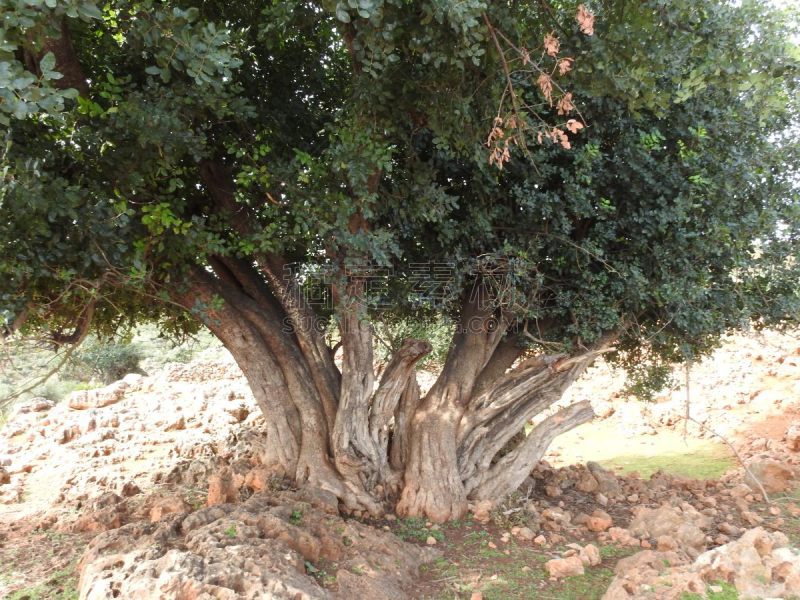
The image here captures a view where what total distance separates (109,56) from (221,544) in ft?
13.6

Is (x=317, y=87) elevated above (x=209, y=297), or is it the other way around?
(x=317, y=87)

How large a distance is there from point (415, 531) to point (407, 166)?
3851mm

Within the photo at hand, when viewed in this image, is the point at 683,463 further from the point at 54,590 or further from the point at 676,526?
the point at 54,590

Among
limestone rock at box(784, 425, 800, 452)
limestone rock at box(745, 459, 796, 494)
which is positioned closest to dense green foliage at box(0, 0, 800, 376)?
limestone rock at box(745, 459, 796, 494)

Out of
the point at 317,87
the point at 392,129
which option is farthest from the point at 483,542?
the point at 317,87

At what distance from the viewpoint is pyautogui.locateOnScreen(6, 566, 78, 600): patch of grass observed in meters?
4.38

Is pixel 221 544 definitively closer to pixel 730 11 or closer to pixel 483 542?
pixel 483 542

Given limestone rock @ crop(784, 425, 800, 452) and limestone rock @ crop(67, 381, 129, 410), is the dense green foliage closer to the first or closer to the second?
limestone rock @ crop(784, 425, 800, 452)

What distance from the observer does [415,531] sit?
5836 mm

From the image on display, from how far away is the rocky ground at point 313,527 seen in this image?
396 cm

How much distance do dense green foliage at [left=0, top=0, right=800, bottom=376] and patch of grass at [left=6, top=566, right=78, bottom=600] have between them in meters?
2.35

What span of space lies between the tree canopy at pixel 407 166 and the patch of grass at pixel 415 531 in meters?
0.92

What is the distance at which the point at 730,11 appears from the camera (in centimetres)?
451

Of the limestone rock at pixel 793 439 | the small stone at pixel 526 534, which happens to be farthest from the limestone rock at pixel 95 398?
the limestone rock at pixel 793 439
